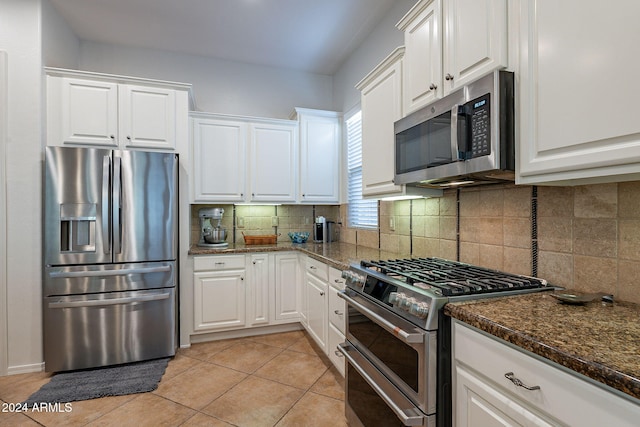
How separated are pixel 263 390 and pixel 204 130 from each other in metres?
2.51

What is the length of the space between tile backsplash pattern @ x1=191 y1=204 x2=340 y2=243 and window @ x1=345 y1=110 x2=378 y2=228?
1.34ft

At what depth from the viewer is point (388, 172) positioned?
7.33ft

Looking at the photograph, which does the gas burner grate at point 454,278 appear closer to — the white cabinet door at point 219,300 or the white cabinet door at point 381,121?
the white cabinet door at point 381,121

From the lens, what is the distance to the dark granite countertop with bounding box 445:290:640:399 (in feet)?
2.33

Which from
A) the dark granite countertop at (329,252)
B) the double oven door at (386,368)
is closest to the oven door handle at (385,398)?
the double oven door at (386,368)

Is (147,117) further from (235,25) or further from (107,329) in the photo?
(107,329)

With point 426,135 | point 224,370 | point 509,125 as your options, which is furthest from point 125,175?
point 509,125

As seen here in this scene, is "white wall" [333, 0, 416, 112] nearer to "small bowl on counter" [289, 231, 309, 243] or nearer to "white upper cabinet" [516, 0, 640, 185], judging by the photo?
"small bowl on counter" [289, 231, 309, 243]

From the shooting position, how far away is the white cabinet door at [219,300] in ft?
10.2

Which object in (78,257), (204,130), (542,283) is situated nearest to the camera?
(542,283)

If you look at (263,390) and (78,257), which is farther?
(78,257)

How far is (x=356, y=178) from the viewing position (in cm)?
355

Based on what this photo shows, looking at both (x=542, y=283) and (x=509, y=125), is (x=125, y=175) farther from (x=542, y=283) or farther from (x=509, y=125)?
(x=542, y=283)

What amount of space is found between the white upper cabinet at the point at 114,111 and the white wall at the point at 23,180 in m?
0.13
